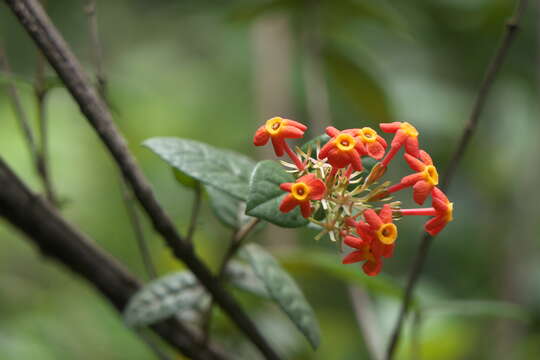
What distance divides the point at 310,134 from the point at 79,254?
1361mm

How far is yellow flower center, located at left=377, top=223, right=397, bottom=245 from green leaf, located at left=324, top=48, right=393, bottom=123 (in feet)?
3.73

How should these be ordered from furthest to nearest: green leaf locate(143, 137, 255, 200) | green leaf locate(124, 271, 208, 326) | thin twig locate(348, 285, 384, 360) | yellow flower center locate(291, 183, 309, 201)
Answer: thin twig locate(348, 285, 384, 360) < green leaf locate(124, 271, 208, 326) < green leaf locate(143, 137, 255, 200) < yellow flower center locate(291, 183, 309, 201)

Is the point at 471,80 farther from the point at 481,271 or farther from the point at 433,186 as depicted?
the point at 433,186

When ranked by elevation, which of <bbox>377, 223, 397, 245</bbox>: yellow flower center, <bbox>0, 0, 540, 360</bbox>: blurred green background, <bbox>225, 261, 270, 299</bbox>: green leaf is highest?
<bbox>377, 223, 397, 245</bbox>: yellow flower center

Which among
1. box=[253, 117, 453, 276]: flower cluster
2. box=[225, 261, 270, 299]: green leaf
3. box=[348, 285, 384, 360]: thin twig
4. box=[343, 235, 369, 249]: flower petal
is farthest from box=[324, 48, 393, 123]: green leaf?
box=[343, 235, 369, 249]: flower petal

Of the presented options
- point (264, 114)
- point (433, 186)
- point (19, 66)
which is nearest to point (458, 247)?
point (264, 114)

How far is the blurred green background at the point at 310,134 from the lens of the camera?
67.5 inches

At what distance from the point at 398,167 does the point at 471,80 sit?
64cm

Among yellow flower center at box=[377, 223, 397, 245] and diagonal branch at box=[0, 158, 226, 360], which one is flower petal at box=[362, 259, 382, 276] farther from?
diagonal branch at box=[0, 158, 226, 360]

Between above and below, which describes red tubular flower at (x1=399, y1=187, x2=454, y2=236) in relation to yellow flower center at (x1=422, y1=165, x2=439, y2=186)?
below

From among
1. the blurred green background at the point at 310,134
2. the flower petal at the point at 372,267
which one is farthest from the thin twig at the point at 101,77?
the flower petal at the point at 372,267

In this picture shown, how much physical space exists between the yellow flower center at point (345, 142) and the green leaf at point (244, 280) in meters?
0.39

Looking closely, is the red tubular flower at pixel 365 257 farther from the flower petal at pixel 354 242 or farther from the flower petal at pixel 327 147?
the flower petal at pixel 327 147

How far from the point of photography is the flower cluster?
2.25 ft
